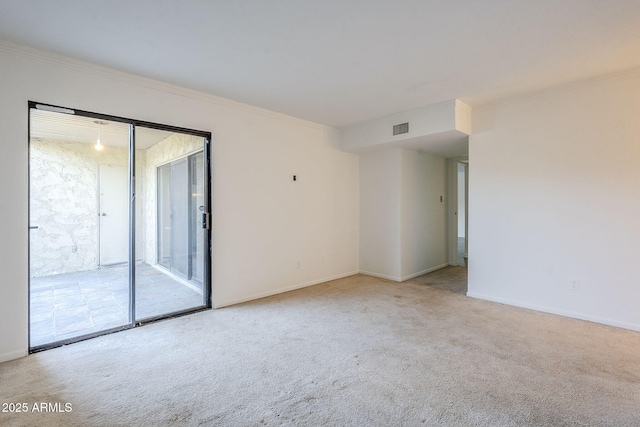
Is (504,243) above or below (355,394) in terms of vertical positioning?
above

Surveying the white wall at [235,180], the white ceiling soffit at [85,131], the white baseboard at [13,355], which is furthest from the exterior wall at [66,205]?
the white baseboard at [13,355]

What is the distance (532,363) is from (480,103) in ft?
9.71

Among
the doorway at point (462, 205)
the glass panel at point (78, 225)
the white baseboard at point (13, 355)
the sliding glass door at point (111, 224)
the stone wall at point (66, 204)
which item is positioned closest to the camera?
the white baseboard at point (13, 355)

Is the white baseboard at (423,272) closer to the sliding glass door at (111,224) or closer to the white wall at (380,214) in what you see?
the white wall at (380,214)

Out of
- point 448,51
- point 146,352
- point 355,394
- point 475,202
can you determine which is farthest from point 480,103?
point 146,352

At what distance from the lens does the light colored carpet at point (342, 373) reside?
1811mm

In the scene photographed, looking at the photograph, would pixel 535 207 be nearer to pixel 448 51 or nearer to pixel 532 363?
pixel 532 363

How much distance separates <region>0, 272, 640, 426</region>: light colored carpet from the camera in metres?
1.81

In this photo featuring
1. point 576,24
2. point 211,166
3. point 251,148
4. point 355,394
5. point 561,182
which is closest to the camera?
point 355,394

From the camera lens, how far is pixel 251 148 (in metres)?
4.05

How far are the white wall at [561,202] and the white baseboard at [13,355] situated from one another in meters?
4.70

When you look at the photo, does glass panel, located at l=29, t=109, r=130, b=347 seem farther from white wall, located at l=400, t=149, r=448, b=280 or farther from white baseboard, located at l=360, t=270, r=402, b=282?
white wall, located at l=400, t=149, r=448, b=280

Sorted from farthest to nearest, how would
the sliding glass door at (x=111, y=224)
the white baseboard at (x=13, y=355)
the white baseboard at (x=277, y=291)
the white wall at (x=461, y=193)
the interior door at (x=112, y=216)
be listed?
the white wall at (x=461, y=193) → the interior door at (x=112, y=216) → the white baseboard at (x=277, y=291) → the sliding glass door at (x=111, y=224) → the white baseboard at (x=13, y=355)

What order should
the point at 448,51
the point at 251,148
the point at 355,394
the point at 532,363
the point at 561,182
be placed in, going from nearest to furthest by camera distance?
1. the point at 355,394
2. the point at 532,363
3. the point at 448,51
4. the point at 561,182
5. the point at 251,148
